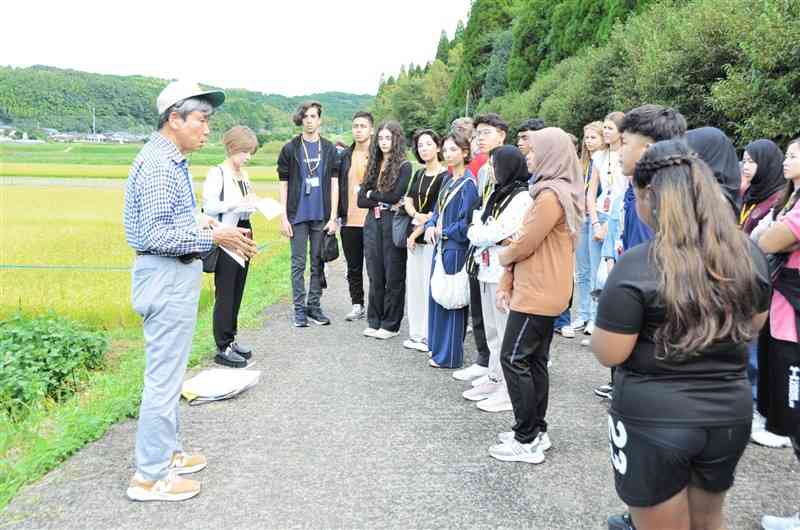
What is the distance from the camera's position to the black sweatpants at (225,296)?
18.8 ft

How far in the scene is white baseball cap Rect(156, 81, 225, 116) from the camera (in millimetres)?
3373

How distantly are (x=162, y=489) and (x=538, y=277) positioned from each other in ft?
7.80

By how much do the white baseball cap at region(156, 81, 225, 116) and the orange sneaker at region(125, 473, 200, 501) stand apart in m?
1.93

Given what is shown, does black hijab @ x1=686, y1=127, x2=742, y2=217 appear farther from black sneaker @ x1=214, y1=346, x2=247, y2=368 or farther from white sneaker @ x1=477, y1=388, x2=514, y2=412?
black sneaker @ x1=214, y1=346, x2=247, y2=368

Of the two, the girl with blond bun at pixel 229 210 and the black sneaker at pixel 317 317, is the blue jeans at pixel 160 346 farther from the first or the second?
the black sneaker at pixel 317 317

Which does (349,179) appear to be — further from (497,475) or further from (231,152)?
(497,475)

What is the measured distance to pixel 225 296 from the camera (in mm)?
5738

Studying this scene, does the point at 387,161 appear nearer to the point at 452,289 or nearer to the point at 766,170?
the point at 452,289

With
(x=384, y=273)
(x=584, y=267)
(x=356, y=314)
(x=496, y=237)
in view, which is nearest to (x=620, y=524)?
(x=496, y=237)

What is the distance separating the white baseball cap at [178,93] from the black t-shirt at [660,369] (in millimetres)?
2365

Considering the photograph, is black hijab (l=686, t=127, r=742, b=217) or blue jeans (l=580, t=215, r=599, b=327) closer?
black hijab (l=686, t=127, r=742, b=217)

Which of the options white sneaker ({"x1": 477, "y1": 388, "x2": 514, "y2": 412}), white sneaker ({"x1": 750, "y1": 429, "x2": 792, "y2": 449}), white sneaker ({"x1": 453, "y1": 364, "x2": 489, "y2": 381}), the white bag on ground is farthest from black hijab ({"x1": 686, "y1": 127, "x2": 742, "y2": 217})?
the white bag on ground

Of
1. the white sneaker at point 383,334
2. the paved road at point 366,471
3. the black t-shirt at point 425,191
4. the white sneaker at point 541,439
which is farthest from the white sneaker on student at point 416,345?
the white sneaker at point 541,439

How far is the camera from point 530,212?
12.4 ft
